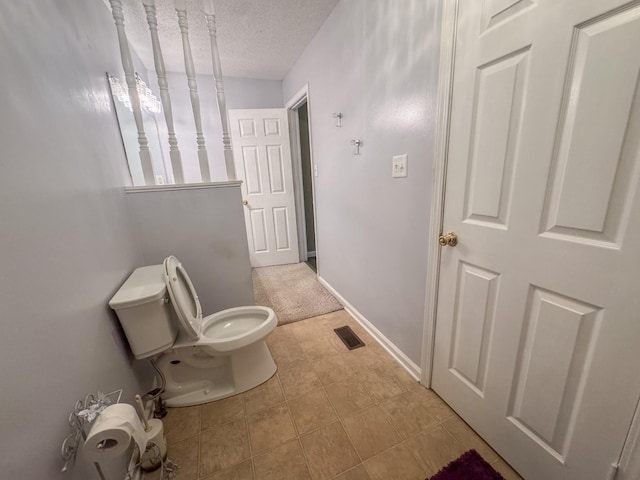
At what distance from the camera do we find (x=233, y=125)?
121 inches

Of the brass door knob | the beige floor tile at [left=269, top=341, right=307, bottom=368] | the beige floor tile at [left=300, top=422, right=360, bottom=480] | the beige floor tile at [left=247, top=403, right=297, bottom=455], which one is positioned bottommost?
the beige floor tile at [left=247, top=403, right=297, bottom=455]

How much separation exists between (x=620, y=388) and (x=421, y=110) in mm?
1203

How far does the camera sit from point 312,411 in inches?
53.0

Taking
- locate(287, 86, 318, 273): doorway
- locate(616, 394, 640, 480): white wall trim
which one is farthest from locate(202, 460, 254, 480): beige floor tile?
A: locate(287, 86, 318, 273): doorway

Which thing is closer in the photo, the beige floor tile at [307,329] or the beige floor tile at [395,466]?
the beige floor tile at [395,466]

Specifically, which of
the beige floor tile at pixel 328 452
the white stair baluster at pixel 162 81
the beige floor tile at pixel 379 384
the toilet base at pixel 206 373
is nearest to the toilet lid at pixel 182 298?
the toilet base at pixel 206 373

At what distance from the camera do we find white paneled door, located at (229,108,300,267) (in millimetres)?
3123

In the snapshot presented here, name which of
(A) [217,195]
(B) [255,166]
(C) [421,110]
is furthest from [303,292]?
(C) [421,110]

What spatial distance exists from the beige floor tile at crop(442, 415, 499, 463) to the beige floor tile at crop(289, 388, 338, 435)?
557mm

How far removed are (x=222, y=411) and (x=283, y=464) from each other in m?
0.47

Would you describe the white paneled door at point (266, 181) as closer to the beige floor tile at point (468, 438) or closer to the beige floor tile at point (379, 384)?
the beige floor tile at point (379, 384)

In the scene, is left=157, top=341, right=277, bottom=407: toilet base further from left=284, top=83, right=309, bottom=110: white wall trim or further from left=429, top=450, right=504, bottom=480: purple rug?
left=284, top=83, right=309, bottom=110: white wall trim

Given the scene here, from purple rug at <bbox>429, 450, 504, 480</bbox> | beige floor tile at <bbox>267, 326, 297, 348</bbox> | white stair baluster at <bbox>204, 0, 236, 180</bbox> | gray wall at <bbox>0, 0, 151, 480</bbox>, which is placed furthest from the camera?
beige floor tile at <bbox>267, 326, 297, 348</bbox>

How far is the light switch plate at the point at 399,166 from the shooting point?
138 cm
